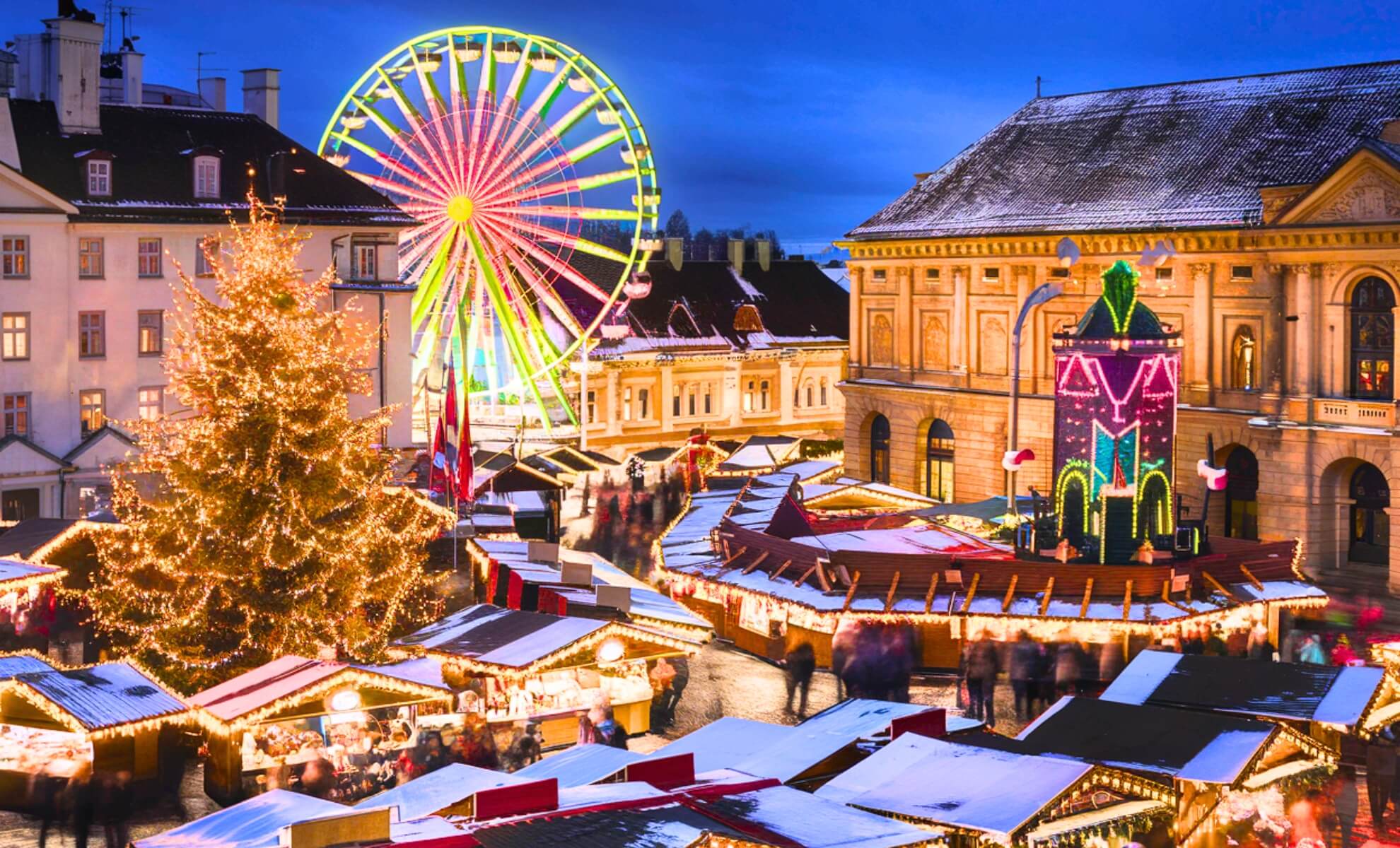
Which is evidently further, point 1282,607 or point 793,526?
point 793,526

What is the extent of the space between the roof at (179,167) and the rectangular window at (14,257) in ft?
6.70

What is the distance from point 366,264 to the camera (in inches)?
2630

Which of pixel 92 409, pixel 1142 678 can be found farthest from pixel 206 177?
pixel 1142 678

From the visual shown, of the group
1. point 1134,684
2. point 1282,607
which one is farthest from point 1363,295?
point 1134,684

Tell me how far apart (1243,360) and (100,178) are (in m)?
35.7

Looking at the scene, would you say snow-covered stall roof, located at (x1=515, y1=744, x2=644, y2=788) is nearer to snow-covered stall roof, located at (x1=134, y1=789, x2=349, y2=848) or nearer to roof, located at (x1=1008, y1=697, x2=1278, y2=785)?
snow-covered stall roof, located at (x1=134, y1=789, x2=349, y2=848)

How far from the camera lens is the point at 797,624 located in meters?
41.2

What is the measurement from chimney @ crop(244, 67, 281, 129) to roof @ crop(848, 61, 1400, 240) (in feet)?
74.3

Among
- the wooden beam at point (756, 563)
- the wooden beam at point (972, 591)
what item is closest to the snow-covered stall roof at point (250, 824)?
the wooden beam at point (972, 591)

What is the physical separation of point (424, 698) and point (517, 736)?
184cm

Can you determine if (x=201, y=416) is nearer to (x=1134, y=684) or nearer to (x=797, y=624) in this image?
(x=797, y=624)

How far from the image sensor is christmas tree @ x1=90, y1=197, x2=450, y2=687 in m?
35.3

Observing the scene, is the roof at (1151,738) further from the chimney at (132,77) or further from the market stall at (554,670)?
the chimney at (132,77)

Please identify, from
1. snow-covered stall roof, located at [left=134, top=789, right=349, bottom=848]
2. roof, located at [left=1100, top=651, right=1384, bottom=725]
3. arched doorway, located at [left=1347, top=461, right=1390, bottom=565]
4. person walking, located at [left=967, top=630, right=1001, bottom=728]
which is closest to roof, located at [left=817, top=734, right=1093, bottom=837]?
roof, located at [left=1100, top=651, right=1384, bottom=725]
